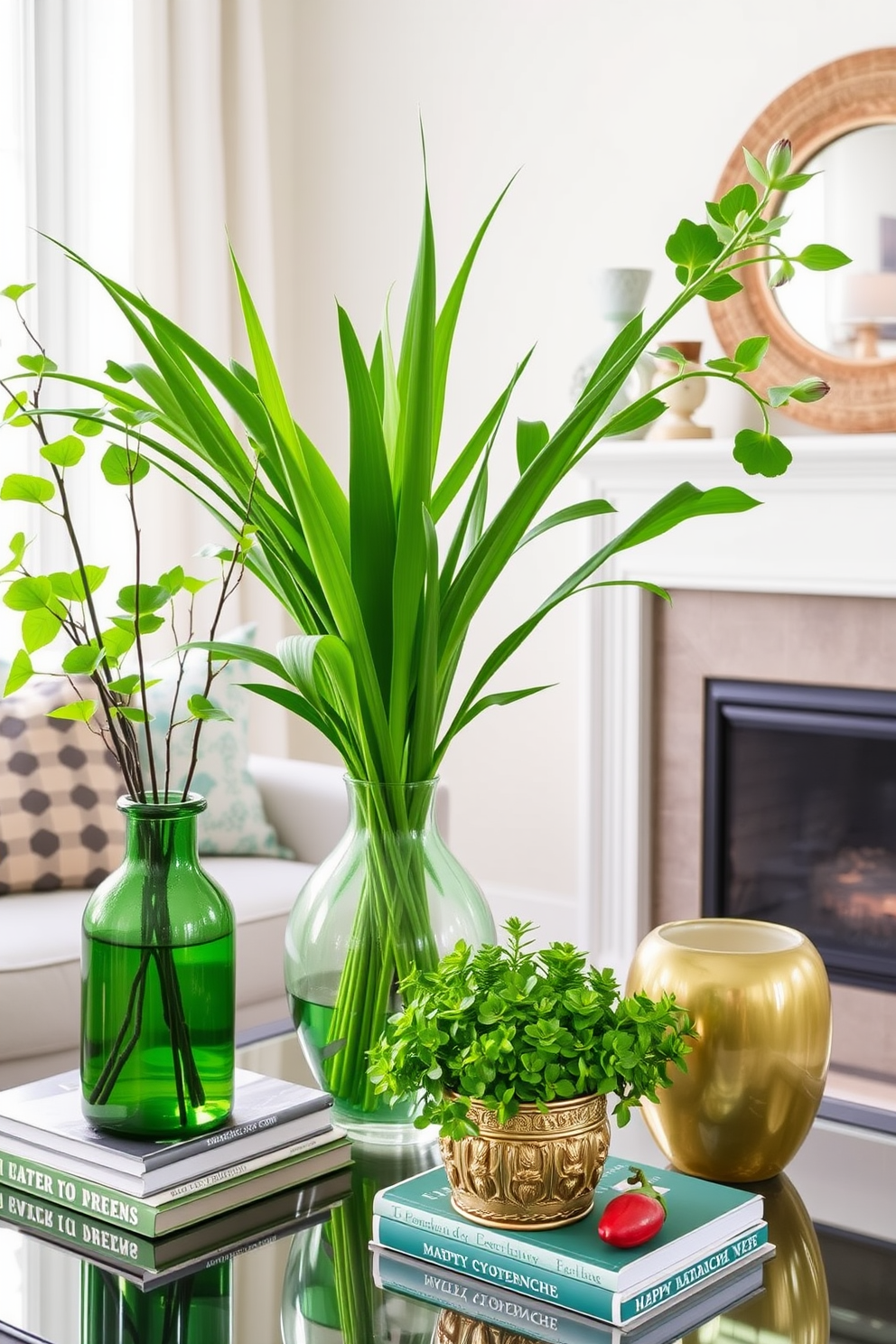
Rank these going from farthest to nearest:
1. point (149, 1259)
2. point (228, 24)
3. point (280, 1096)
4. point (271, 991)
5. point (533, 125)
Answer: point (228, 24), point (533, 125), point (271, 991), point (280, 1096), point (149, 1259)

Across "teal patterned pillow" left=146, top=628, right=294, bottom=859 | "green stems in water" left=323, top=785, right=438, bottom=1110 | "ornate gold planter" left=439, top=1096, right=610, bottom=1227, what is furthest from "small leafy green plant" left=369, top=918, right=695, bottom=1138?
"teal patterned pillow" left=146, top=628, right=294, bottom=859

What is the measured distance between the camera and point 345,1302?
3.56 ft

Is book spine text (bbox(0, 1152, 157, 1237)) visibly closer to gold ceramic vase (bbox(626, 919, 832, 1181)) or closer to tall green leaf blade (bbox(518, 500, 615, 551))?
gold ceramic vase (bbox(626, 919, 832, 1181))

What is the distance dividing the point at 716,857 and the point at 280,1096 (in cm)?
225

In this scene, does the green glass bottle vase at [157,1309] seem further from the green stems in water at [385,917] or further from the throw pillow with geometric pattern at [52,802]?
the throw pillow with geometric pattern at [52,802]

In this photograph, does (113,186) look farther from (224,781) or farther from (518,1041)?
(518,1041)

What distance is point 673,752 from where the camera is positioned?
344 centimetres

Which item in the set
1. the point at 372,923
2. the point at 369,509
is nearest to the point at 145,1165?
the point at 372,923

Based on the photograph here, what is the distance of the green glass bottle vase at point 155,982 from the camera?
1134 mm

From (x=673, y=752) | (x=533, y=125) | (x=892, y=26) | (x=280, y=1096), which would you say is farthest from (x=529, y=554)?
(x=280, y=1096)

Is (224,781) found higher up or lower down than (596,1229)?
higher up

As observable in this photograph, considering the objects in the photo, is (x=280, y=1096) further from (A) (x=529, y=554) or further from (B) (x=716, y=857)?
(A) (x=529, y=554)

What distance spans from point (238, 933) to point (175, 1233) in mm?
1378

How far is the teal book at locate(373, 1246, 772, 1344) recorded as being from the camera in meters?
1.00
